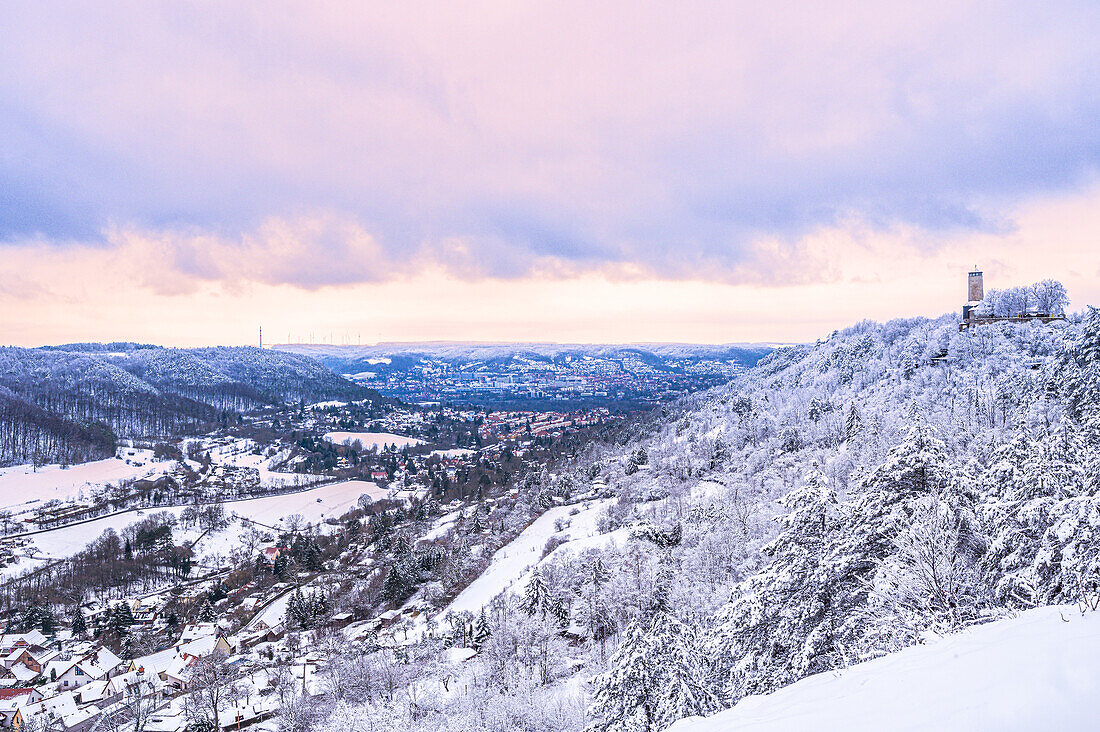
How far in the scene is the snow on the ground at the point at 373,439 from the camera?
387 ft

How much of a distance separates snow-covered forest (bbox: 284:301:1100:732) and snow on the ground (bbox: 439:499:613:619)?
1849mm

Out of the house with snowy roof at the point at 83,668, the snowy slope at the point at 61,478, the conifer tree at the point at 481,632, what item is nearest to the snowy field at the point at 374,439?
the snowy slope at the point at 61,478

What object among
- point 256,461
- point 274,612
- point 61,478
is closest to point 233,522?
point 274,612

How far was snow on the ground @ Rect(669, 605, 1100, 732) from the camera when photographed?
448cm

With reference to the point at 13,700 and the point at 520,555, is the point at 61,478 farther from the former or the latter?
the point at 520,555

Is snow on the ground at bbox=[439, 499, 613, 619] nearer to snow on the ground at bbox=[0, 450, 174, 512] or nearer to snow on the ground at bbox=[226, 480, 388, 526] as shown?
snow on the ground at bbox=[226, 480, 388, 526]

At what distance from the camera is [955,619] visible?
29.3ft

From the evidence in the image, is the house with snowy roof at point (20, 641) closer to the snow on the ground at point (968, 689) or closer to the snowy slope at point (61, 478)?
the snowy slope at point (61, 478)

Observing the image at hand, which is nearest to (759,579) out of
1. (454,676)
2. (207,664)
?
(454,676)

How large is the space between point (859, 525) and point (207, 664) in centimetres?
3554

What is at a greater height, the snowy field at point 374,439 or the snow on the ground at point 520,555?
the snow on the ground at point 520,555

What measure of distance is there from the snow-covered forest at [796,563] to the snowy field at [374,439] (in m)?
70.4

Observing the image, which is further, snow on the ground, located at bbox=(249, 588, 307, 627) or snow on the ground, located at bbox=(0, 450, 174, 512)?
snow on the ground, located at bbox=(0, 450, 174, 512)

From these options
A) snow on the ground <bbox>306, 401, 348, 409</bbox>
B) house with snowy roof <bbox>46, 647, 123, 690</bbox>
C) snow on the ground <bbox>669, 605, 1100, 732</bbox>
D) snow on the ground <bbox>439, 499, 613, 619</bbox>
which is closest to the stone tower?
snow on the ground <bbox>439, 499, 613, 619</bbox>
